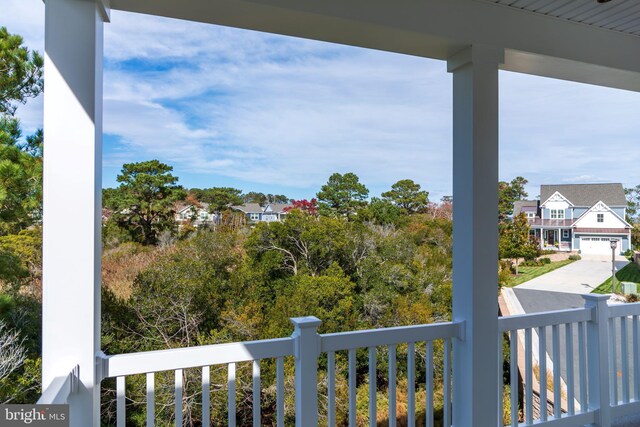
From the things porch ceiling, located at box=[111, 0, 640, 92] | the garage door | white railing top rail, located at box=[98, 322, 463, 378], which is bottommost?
white railing top rail, located at box=[98, 322, 463, 378]

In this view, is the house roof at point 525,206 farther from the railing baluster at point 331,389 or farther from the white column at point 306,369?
the white column at point 306,369


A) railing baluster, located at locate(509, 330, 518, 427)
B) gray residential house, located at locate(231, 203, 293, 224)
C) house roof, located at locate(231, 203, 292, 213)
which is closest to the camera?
railing baluster, located at locate(509, 330, 518, 427)

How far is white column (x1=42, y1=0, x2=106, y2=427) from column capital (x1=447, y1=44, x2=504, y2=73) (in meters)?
1.77

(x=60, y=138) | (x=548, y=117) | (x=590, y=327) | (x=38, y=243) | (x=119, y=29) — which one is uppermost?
(x=119, y=29)

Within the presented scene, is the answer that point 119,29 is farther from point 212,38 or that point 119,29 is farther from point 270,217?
point 270,217

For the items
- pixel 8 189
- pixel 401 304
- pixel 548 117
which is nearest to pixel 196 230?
pixel 8 189

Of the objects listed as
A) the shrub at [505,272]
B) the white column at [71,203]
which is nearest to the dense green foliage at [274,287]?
the shrub at [505,272]

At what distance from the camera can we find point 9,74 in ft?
15.5

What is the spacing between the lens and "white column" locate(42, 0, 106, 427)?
145cm

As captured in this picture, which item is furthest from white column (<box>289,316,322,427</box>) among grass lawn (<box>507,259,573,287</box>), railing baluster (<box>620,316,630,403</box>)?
grass lawn (<box>507,259,573,287</box>)

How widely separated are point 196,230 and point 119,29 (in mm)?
4024

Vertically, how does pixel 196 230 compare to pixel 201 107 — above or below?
below

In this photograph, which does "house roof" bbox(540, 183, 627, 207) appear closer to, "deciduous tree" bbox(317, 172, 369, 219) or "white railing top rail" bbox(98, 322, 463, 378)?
"deciduous tree" bbox(317, 172, 369, 219)

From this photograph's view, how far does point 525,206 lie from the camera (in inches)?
244
